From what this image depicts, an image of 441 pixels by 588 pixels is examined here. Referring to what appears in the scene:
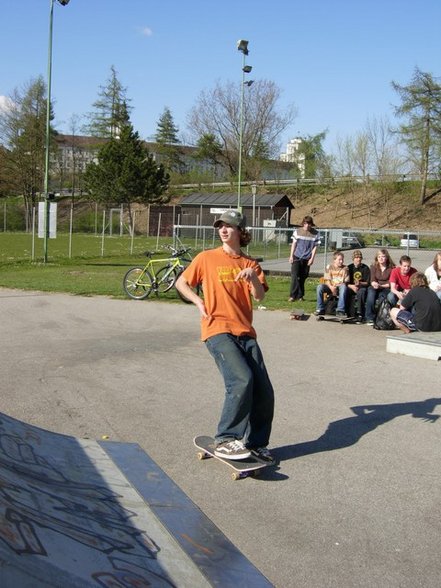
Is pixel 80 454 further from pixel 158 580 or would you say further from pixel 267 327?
pixel 267 327

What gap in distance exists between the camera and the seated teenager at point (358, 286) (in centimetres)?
1192

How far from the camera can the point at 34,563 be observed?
2.54 meters

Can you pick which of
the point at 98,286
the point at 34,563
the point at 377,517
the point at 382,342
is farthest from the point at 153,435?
the point at 98,286

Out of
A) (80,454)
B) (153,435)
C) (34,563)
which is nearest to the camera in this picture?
(34,563)

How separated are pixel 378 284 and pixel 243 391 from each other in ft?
25.3

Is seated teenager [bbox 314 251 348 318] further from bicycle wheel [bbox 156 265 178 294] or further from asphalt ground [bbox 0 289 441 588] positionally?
bicycle wheel [bbox 156 265 178 294]

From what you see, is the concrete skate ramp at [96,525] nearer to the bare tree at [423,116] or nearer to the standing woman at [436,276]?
the standing woman at [436,276]

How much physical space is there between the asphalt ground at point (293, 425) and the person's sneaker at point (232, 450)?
15 cm

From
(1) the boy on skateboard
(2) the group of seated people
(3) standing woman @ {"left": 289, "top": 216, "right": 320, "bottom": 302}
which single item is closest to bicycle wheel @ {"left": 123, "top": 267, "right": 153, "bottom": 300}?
(3) standing woman @ {"left": 289, "top": 216, "right": 320, "bottom": 302}

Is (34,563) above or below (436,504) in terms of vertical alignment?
above

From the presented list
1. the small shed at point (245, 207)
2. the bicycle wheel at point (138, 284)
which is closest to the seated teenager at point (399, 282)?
the bicycle wheel at point (138, 284)

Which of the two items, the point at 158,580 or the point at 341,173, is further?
the point at 341,173

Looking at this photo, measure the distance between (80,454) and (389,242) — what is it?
4565 cm

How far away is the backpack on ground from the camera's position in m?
11.0
